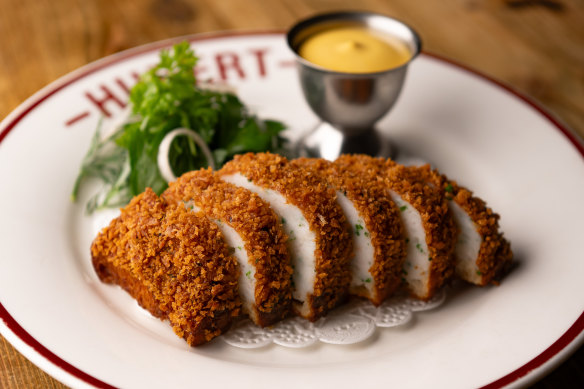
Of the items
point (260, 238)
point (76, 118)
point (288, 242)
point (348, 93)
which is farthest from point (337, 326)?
point (76, 118)

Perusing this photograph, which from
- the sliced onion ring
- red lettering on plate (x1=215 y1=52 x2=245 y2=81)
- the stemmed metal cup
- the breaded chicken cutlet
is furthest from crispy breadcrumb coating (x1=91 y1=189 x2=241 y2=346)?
red lettering on plate (x1=215 y1=52 x2=245 y2=81)

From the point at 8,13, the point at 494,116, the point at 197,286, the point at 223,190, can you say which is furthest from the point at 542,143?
the point at 8,13

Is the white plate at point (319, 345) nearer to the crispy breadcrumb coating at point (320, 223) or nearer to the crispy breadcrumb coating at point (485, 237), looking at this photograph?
the crispy breadcrumb coating at point (485, 237)

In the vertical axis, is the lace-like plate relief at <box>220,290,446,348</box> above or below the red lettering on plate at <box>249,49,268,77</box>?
below

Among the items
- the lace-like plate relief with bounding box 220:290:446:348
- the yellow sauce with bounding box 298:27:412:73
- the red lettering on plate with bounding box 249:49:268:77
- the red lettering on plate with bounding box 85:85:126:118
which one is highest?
the yellow sauce with bounding box 298:27:412:73

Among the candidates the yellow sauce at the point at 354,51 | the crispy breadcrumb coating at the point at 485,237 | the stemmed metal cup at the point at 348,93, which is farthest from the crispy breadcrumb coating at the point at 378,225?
the yellow sauce at the point at 354,51

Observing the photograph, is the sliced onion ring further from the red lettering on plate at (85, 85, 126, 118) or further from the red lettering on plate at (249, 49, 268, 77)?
the red lettering on plate at (249, 49, 268, 77)

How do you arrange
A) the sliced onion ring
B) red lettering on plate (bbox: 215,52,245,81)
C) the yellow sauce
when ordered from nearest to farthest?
the sliced onion ring, the yellow sauce, red lettering on plate (bbox: 215,52,245,81)
